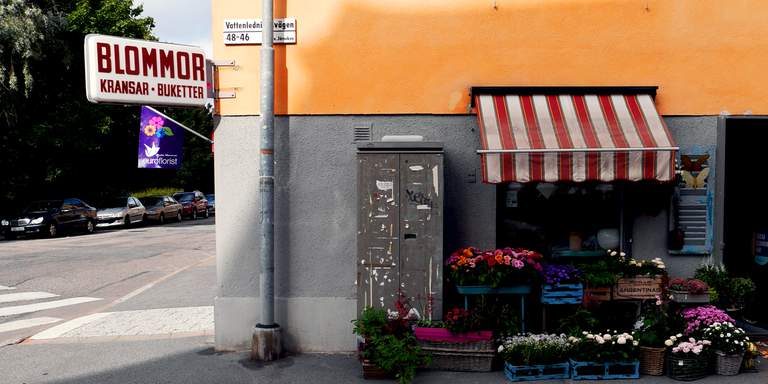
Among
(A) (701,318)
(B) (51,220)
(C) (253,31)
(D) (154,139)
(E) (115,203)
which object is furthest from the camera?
(E) (115,203)

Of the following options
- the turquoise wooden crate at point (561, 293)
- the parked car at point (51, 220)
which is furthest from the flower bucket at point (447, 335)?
the parked car at point (51, 220)

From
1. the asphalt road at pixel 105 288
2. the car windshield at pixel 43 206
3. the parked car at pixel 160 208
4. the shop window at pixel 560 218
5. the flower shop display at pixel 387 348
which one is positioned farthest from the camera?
the parked car at pixel 160 208

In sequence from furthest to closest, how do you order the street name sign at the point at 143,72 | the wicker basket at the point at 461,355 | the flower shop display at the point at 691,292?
1. the flower shop display at the point at 691,292
2. the street name sign at the point at 143,72
3. the wicker basket at the point at 461,355

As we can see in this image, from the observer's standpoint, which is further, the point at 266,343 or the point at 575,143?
the point at 266,343

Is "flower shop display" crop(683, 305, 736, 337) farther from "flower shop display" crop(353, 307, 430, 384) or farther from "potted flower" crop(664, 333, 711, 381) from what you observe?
"flower shop display" crop(353, 307, 430, 384)

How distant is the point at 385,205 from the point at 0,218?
26.8 metres

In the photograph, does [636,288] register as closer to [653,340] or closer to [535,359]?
[653,340]

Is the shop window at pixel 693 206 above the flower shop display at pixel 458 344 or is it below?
above

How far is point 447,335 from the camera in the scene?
623cm

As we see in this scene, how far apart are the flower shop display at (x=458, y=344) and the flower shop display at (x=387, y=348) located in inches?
6.9

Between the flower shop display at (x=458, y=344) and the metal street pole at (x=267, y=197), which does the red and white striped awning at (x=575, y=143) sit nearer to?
the flower shop display at (x=458, y=344)

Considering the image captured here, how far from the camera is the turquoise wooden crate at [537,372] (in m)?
5.95

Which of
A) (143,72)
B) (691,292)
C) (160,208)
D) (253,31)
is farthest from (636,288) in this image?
(160,208)

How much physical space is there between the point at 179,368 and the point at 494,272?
3.70 metres
